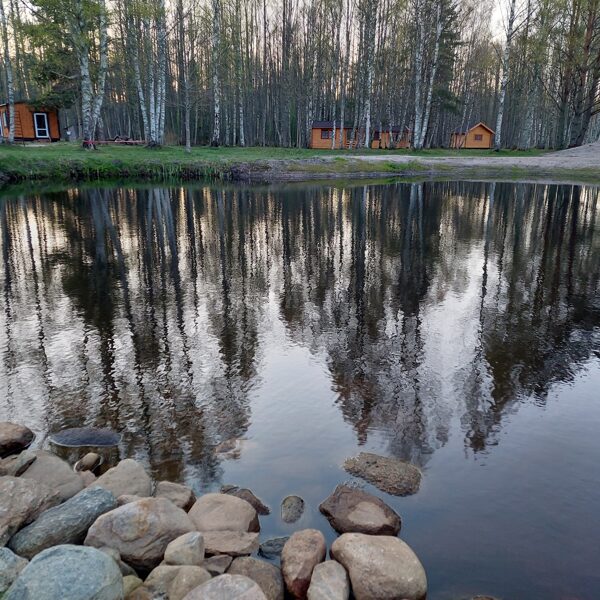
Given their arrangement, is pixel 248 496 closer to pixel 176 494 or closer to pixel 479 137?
pixel 176 494

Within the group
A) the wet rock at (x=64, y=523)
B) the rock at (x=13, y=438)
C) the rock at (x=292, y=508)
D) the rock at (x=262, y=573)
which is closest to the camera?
the rock at (x=262, y=573)

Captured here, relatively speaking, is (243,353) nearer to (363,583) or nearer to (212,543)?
(212,543)

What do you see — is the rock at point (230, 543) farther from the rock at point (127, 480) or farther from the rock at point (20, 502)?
the rock at point (20, 502)

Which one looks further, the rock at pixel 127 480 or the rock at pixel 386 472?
the rock at pixel 386 472

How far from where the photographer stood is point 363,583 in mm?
3904

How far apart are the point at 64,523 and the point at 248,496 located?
157 cm

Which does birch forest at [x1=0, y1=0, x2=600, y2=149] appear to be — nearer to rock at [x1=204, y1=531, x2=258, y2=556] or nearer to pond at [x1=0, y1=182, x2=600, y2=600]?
pond at [x1=0, y1=182, x2=600, y2=600]

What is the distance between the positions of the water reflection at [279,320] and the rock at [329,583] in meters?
1.83

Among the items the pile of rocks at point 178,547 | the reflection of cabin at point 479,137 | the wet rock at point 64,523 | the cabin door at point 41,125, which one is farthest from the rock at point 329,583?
the reflection of cabin at point 479,137

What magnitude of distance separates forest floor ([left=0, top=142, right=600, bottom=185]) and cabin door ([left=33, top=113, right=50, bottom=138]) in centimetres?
816

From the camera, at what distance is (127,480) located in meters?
4.93

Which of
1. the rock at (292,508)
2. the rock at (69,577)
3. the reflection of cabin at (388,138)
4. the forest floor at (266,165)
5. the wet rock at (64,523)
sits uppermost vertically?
the reflection of cabin at (388,138)

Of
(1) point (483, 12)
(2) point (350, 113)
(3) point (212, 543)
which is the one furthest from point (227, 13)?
(3) point (212, 543)

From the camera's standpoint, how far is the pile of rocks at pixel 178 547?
3.53m
